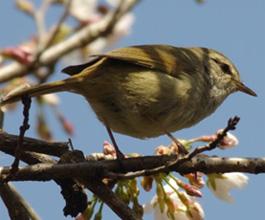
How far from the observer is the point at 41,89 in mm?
3324

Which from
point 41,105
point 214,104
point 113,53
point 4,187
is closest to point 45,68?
point 113,53

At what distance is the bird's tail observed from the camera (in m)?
2.85

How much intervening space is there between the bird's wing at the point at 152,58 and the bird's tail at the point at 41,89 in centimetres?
9

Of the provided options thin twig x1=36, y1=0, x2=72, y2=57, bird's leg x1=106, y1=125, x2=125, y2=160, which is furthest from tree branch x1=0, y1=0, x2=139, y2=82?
bird's leg x1=106, y1=125, x2=125, y2=160

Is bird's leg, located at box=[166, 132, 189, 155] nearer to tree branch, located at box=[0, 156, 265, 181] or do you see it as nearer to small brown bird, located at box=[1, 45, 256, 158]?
tree branch, located at box=[0, 156, 265, 181]

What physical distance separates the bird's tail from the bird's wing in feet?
0.29

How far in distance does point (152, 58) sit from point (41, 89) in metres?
0.93

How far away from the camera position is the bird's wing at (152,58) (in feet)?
12.1

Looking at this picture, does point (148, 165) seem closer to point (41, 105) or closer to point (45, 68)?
point (45, 68)

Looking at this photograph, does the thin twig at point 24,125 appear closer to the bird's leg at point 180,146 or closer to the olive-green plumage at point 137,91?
the bird's leg at point 180,146

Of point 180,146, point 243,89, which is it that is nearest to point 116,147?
point 180,146

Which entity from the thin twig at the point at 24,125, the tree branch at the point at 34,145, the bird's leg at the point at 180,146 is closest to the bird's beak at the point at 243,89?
the bird's leg at the point at 180,146

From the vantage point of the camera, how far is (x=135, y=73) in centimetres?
382

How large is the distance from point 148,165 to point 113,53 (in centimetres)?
112
